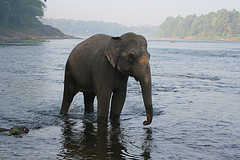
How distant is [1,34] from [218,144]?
71.2 meters

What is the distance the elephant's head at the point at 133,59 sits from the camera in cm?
663

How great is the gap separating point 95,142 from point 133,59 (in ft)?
5.79

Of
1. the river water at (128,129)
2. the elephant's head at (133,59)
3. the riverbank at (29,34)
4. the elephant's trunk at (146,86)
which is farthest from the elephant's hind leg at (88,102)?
the riverbank at (29,34)

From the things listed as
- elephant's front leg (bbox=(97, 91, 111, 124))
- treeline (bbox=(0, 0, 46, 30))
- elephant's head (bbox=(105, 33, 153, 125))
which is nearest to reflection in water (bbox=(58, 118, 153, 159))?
elephant's front leg (bbox=(97, 91, 111, 124))

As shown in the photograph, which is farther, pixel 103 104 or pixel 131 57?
pixel 103 104

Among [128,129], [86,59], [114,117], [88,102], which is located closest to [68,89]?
[88,102]

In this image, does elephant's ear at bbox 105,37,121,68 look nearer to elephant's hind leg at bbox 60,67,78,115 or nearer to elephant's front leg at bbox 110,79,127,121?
elephant's front leg at bbox 110,79,127,121

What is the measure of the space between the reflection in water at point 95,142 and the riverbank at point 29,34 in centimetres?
6015

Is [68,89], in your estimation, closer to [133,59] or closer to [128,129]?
[128,129]

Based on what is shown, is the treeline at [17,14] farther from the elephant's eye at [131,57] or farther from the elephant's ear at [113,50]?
the elephant's eye at [131,57]

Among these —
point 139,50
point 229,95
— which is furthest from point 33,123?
point 229,95

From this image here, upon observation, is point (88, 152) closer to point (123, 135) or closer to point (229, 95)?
point (123, 135)

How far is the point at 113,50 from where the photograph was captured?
7285 mm

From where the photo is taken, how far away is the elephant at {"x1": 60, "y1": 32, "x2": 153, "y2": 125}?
6.77 meters
